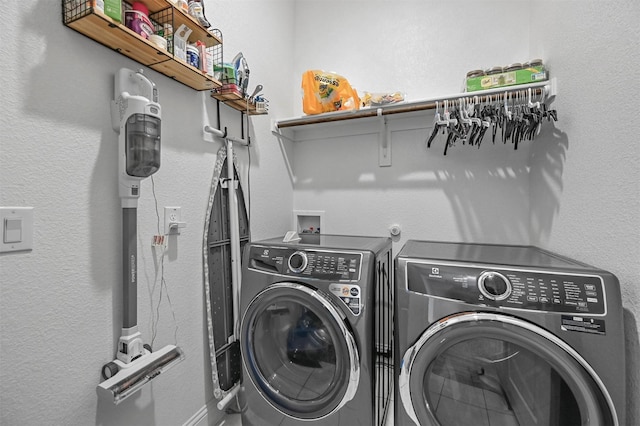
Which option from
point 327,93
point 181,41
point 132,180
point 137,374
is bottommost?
point 137,374

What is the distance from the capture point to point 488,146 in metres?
1.85

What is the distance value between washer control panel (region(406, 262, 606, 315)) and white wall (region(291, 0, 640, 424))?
0.44 ft

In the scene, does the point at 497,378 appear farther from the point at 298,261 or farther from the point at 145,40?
the point at 145,40

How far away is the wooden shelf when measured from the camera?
2.81 ft

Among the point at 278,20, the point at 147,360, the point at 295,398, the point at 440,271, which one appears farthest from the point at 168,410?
the point at 278,20

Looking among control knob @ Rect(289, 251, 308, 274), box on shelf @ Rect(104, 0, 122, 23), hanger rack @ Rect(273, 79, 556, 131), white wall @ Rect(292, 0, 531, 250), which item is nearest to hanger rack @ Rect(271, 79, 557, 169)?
hanger rack @ Rect(273, 79, 556, 131)

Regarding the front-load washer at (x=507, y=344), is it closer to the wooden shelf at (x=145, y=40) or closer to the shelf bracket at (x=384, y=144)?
the shelf bracket at (x=384, y=144)

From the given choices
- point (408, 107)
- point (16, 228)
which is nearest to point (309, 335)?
point (16, 228)

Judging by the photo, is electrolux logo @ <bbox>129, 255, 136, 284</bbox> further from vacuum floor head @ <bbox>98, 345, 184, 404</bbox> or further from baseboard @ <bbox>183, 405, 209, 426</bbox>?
baseboard @ <bbox>183, 405, 209, 426</bbox>

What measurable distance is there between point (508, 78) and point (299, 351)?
6.31ft

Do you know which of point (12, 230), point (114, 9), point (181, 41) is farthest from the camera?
point (181, 41)

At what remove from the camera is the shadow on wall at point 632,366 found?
32.4 inches

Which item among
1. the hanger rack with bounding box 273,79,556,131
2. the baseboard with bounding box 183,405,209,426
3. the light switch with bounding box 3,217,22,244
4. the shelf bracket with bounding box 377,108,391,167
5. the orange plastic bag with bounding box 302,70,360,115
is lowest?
the baseboard with bounding box 183,405,209,426

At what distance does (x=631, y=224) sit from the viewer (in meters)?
0.82
